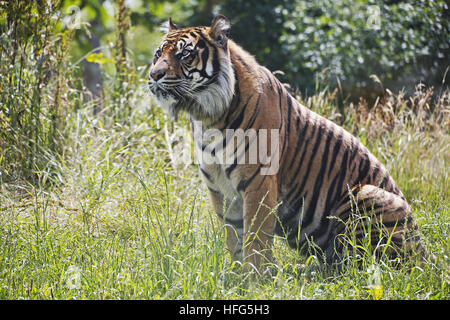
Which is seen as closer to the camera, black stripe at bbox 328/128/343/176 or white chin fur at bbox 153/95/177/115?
white chin fur at bbox 153/95/177/115

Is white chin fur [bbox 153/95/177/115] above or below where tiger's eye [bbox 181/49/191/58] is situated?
below

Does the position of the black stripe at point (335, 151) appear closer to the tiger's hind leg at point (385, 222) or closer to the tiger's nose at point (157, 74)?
the tiger's hind leg at point (385, 222)

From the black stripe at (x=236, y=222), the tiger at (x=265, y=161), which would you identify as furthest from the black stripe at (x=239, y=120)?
the black stripe at (x=236, y=222)

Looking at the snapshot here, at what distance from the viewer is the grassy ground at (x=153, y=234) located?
3.06 metres

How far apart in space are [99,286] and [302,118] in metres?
1.93

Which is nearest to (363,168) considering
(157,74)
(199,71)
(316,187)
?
(316,187)

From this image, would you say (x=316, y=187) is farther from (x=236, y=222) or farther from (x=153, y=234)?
(x=153, y=234)

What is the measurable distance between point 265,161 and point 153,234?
0.98 metres

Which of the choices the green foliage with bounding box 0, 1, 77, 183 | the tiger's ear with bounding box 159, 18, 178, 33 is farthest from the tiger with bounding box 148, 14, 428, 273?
the green foliage with bounding box 0, 1, 77, 183

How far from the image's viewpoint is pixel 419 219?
457 cm

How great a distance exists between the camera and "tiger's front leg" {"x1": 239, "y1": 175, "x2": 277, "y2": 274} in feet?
11.5

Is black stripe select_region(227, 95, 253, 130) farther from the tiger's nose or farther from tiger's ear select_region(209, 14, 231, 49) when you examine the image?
the tiger's nose

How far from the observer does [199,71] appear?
3.61 m

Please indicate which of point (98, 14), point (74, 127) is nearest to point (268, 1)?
point (98, 14)
